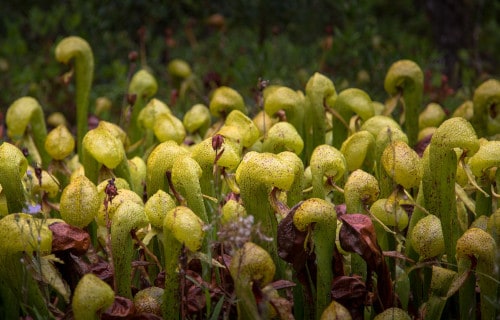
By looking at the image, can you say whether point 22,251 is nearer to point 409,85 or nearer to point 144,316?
point 144,316

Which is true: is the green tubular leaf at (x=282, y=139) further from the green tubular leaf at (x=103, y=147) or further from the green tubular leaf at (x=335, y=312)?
the green tubular leaf at (x=335, y=312)

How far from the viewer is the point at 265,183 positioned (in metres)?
1.36

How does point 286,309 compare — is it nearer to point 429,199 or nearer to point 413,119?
point 429,199

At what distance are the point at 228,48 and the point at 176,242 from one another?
2909mm

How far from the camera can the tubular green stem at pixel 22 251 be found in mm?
1265

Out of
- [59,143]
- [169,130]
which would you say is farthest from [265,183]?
[59,143]

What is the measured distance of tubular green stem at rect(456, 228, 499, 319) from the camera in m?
1.28

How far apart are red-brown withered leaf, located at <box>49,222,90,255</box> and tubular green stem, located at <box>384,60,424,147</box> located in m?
1.05

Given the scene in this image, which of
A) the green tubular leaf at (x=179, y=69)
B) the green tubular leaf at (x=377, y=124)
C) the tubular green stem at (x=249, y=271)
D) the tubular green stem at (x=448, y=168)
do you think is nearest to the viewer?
the tubular green stem at (x=249, y=271)

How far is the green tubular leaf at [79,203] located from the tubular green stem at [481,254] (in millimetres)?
719

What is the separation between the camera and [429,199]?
146cm

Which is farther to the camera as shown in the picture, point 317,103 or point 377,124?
point 317,103

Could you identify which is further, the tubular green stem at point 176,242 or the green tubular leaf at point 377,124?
the green tubular leaf at point 377,124

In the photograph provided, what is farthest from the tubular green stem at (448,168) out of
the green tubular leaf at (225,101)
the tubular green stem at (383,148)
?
the green tubular leaf at (225,101)
